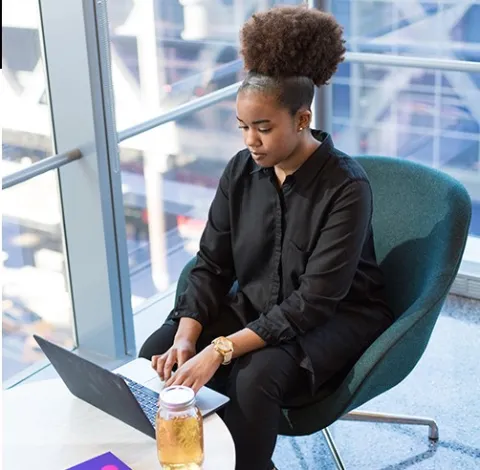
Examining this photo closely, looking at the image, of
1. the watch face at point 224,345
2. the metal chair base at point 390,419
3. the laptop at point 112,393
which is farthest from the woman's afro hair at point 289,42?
the metal chair base at point 390,419

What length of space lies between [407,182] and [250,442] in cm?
87

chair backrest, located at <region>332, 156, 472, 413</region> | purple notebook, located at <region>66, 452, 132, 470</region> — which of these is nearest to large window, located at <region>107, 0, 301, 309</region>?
chair backrest, located at <region>332, 156, 472, 413</region>

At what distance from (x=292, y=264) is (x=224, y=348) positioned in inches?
11.5

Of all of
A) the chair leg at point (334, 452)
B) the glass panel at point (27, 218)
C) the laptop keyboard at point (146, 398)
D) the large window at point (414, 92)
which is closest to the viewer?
the laptop keyboard at point (146, 398)

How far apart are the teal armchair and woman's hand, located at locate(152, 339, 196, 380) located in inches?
11.7

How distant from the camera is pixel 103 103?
280 cm

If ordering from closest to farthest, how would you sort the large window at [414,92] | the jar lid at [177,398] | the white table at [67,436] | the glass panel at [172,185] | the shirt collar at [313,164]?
the jar lid at [177,398], the white table at [67,436], the shirt collar at [313,164], the glass panel at [172,185], the large window at [414,92]

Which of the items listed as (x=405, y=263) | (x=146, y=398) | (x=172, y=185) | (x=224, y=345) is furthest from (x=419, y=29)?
(x=146, y=398)

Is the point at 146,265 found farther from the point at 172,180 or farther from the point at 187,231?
the point at 172,180

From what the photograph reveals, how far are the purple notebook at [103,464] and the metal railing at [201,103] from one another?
4.13ft

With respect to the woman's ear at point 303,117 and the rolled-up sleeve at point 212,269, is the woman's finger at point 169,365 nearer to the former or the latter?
the rolled-up sleeve at point 212,269

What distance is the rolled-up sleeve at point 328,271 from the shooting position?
2.11 meters

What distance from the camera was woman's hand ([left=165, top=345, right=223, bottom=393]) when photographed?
6.37 feet

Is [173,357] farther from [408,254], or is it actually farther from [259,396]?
[408,254]
